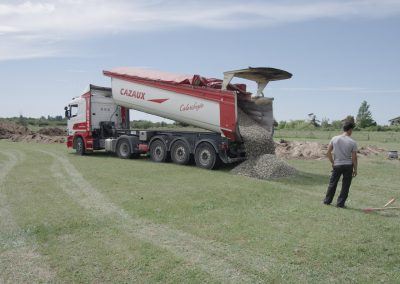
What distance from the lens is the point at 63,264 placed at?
5.48 metres

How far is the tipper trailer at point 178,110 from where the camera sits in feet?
46.6

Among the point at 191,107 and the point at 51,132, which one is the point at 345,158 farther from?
the point at 51,132

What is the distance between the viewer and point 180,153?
631 inches

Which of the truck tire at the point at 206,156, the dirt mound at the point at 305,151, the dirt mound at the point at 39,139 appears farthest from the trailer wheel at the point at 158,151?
the dirt mound at the point at 39,139

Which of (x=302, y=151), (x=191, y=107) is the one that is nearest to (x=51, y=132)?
(x=302, y=151)

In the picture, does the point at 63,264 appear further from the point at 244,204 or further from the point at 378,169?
the point at 378,169

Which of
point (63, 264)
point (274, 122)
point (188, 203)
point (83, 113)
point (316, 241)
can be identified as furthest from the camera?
point (83, 113)

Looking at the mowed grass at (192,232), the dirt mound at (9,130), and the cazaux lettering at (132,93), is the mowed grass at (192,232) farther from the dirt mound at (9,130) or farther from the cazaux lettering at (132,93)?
the dirt mound at (9,130)

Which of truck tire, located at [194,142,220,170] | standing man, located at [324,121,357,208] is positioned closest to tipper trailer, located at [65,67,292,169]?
truck tire, located at [194,142,220,170]

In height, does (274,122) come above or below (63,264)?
above

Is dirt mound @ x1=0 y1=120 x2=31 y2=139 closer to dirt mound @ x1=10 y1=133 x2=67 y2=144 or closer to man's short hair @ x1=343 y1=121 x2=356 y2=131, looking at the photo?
dirt mound @ x1=10 y1=133 x2=67 y2=144

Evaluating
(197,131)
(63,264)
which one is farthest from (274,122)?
(63,264)

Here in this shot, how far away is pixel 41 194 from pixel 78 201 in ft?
4.23

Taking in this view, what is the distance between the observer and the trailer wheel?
16719mm
